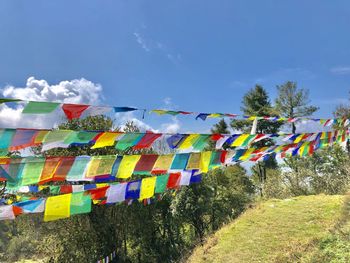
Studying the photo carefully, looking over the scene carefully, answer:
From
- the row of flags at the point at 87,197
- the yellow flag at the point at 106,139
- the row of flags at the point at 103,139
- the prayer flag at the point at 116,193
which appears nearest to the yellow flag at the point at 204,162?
the row of flags at the point at 87,197

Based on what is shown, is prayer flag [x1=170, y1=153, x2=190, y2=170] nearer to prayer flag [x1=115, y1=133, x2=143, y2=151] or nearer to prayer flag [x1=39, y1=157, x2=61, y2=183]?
prayer flag [x1=115, y1=133, x2=143, y2=151]

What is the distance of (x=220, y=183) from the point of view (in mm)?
24078

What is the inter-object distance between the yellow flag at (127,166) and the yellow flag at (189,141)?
3.98 feet

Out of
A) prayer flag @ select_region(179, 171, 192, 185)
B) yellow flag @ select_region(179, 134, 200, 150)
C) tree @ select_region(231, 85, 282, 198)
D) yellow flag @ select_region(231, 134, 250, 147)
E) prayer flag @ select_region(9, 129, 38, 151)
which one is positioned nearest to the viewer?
prayer flag @ select_region(9, 129, 38, 151)

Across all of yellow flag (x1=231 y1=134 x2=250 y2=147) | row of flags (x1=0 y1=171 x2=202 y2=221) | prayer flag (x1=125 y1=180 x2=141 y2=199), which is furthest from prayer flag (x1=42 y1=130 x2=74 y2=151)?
yellow flag (x1=231 y1=134 x2=250 y2=147)

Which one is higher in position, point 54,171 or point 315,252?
point 54,171

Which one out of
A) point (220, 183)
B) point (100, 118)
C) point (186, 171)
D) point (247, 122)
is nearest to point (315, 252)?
point (186, 171)

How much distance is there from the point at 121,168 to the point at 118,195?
424 mm

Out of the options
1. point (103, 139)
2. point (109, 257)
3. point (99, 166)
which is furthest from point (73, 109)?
point (109, 257)

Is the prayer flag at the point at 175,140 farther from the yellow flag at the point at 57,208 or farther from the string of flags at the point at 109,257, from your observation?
the string of flags at the point at 109,257

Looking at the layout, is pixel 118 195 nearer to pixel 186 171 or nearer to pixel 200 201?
pixel 186 171

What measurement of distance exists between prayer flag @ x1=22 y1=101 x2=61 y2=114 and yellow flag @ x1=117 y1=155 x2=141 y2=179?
4.78 ft

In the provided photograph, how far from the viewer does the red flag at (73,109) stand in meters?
4.51

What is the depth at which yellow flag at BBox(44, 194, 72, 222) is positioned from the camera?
436cm
